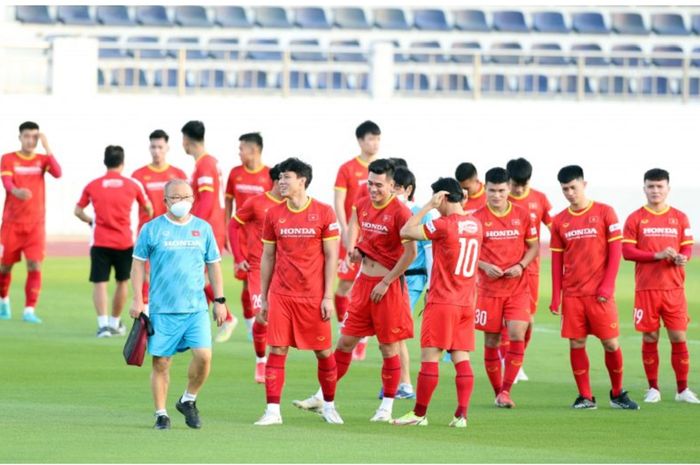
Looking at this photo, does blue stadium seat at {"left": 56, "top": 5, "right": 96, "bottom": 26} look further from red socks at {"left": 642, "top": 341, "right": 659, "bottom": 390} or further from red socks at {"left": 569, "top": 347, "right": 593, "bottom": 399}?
red socks at {"left": 569, "top": 347, "right": 593, "bottom": 399}

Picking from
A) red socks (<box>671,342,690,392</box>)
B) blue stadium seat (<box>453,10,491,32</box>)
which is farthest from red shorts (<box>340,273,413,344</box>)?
blue stadium seat (<box>453,10,491,32</box>)

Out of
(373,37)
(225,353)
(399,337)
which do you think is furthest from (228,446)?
(373,37)

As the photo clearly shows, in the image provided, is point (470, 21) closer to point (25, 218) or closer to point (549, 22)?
point (549, 22)

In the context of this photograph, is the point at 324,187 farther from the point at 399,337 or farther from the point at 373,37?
the point at 399,337

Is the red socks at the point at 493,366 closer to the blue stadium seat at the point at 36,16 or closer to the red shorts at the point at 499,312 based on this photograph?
the red shorts at the point at 499,312

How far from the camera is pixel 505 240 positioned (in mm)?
12008

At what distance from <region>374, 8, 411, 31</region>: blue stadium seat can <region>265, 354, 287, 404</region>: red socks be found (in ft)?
93.2

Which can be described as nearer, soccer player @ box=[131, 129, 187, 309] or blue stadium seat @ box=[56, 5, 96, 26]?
→ soccer player @ box=[131, 129, 187, 309]

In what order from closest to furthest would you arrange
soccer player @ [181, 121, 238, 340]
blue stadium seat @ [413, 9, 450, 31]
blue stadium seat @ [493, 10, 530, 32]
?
soccer player @ [181, 121, 238, 340] < blue stadium seat @ [413, 9, 450, 31] < blue stadium seat @ [493, 10, 530, 32]

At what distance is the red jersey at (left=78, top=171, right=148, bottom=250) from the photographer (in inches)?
668

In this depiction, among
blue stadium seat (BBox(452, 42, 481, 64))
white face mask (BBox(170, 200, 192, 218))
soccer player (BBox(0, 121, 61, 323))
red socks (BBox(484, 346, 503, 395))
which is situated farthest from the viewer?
blue stadium seat (BBox(452, 42, 481, 64))

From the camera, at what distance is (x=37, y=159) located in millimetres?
18469

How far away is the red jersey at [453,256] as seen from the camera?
34.7 ft

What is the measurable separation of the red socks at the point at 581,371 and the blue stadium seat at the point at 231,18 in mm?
26962
